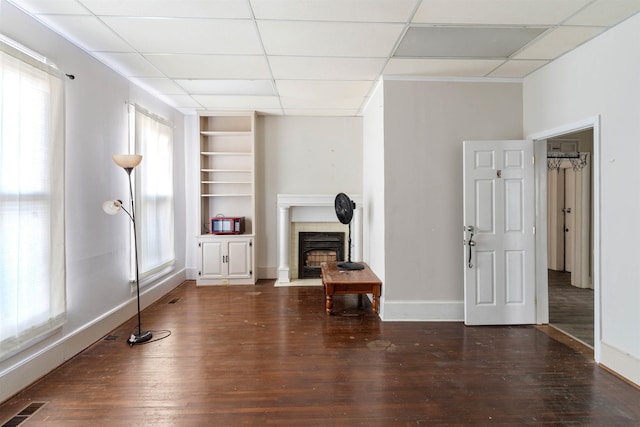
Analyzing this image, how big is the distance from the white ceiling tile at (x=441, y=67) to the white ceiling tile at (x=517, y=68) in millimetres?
92

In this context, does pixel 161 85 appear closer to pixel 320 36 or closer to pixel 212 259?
pixel 320 36

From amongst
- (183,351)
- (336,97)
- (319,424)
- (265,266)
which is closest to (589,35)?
(336,97)

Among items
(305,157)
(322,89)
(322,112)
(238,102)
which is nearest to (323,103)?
(322,112)

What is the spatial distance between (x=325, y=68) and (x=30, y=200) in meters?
2.74

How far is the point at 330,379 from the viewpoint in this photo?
2.30 m

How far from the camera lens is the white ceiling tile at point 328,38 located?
7.95 feet

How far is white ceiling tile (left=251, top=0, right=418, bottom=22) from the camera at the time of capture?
214 centimetres

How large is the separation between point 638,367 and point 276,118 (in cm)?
501

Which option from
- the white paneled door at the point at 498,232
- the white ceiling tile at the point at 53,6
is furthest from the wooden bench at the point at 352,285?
the white ceiling tile at the point at 53,6

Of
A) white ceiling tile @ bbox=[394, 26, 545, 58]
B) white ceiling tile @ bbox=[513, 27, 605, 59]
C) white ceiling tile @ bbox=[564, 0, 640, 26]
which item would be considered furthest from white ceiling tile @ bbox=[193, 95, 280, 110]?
white ceiling tile @ bbox=[564, 0, 640, 26]

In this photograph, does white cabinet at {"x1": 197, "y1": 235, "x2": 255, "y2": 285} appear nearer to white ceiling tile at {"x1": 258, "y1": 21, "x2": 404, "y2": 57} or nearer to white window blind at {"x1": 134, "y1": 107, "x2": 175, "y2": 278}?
white window blind at {"x1": 134, "y1": 107, "x2": 175, "y2": 278}

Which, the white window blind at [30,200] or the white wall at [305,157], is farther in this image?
the white wall at [305,157]

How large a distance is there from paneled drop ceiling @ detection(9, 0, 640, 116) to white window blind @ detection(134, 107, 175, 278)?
2.01 ft

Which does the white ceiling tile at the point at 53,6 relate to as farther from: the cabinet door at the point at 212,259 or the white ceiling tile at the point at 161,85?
the cabinet door at the point at 212,259
